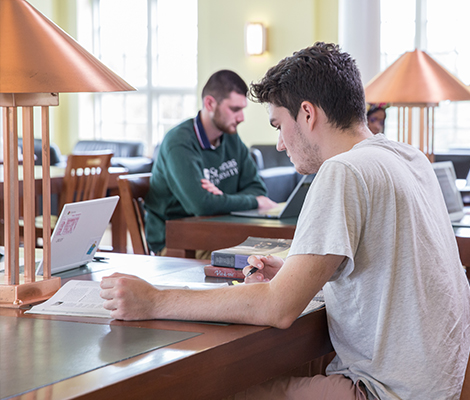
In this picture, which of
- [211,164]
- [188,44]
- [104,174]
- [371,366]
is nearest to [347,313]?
[371,366]

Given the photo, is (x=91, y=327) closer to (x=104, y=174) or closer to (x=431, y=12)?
(x=104, y=174)

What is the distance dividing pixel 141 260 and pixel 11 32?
83 centimetres

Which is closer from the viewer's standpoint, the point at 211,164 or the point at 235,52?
Result: the point at 211,164

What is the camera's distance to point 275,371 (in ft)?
4.25

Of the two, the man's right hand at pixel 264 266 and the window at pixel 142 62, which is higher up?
the window at pixel 142 62

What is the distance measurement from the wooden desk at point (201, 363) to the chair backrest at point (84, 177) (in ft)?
9.00

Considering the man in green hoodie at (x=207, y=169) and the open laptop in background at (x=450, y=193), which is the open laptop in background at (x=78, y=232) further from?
the open laptop in background at (x=450, y=193)

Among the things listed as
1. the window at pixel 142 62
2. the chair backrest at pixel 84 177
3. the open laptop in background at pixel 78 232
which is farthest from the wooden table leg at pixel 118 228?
the window at pixel 142 62

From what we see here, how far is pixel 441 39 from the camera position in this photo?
26.1 feet

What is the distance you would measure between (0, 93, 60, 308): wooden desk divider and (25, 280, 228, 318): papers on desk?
0.06 m

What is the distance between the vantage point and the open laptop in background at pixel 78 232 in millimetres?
1707

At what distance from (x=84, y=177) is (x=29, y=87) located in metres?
A: 2.88

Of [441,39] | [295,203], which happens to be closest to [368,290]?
[295,203]

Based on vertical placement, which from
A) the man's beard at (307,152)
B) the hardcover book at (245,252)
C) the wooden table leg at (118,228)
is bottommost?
the wooden table leg at (118,228)
